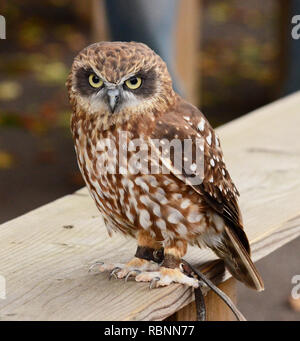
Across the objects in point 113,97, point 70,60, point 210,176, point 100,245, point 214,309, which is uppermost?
point 113,97

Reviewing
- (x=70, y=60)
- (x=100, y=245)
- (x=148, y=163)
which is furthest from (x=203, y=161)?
(x=70, y=60)

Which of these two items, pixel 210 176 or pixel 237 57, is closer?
pixel 210 176

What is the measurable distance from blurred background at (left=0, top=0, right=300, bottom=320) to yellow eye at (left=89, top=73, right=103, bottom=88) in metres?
2.53

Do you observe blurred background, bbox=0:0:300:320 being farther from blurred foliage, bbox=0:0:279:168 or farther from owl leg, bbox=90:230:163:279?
owl leg, bbox=90:230:163:279

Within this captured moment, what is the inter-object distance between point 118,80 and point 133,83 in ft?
0.23

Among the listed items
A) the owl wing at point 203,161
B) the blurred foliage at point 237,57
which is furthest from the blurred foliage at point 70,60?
the owl wing at point 203,161

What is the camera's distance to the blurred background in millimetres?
4973

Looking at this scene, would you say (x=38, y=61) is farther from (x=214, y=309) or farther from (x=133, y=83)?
(x=133, y=83)

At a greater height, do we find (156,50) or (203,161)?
(203,161)

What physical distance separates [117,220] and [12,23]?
29.6 ft

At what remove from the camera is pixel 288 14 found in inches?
286

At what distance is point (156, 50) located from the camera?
16.4ft

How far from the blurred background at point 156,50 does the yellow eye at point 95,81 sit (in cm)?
253

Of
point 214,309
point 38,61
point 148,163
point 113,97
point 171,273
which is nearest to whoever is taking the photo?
point 113,97
